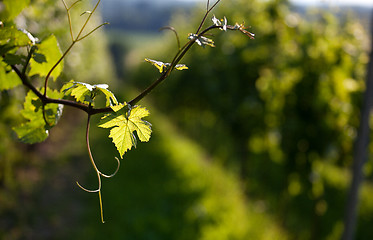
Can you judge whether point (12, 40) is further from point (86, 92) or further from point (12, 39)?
point (86, 92)

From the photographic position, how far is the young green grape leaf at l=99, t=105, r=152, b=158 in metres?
0.75

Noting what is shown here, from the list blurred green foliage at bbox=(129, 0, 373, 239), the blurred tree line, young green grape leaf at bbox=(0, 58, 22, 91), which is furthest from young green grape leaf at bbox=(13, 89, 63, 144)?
blurred green foliage at bbox=(129, 0, 373, 239)

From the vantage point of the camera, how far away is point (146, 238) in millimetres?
3998

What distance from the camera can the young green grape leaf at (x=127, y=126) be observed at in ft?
2.45

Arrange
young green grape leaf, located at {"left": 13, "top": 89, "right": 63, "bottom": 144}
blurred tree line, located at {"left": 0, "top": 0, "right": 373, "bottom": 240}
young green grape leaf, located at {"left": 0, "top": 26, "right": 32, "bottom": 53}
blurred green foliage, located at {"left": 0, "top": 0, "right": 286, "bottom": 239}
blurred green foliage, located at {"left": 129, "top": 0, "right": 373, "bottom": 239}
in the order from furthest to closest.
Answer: blurred green foliage, located at {"left": 129, "top": 0, "right": 373, "bottom": 239} < blurred tree line, located at {"left": 0, "top": 0, "right": 373, "bottom": 240} < blurred green foliage, located at {"left": 0, "top": 0, "right": 286, "bottom": 239} < young green grape leaf, located at {"left": 13, "top": 89, "right": 63, "bottom": 144} < young green grape leaf, located at {"left": 0, "top": 26, "right": 32, "bottom": 53}

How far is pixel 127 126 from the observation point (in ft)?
2.55

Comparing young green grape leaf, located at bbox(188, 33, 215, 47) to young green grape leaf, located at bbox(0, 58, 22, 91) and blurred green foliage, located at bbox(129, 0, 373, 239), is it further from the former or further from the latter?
blurred green foliage, located at bbox(129, 0, 373, 239)

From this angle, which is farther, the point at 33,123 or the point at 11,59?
the point at 33,123

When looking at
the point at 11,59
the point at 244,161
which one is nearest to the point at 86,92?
the point at 11,59

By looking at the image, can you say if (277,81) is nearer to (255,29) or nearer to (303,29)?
(303,29)

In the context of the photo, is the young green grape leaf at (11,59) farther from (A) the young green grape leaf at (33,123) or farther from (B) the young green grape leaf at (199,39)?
(B) the young green grape leaf at (199,39)

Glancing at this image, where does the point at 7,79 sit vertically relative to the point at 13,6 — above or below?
below

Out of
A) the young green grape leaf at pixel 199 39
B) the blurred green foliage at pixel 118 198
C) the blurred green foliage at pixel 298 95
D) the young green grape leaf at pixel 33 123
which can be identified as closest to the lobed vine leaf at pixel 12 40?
the young green grape leaf at pixel 33 123

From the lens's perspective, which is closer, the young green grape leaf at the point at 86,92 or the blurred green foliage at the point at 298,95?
the young green grape leaf at the point at 86,92
